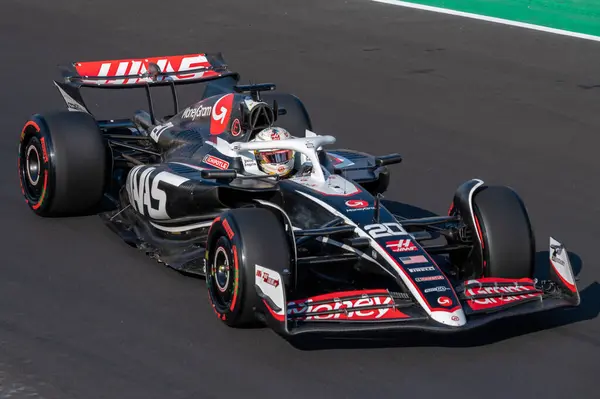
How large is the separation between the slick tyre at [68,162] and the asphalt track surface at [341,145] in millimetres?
272

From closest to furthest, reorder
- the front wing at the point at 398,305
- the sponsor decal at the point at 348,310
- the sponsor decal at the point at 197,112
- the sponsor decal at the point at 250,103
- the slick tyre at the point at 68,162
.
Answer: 1. the front wing at the point at 398,305
2. the sponsor decal at the point at 348,310
3. the sponsor decal at the point at 250,103
4. the slick tyre at the point at 68,162
5. the sponsor decal at the point at 197,112

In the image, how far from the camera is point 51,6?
20.6 meters

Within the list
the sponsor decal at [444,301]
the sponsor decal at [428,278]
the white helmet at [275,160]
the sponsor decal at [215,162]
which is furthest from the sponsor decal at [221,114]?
the sponsor decal at [444,301]

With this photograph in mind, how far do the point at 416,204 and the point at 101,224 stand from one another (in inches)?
130

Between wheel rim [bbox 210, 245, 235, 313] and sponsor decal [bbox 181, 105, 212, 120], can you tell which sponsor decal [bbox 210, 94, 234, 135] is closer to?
sponsor decal [bbox 181, 105, 212, 120]

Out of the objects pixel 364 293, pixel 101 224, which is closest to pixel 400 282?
pixel 364 293

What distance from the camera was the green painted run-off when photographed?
771 inches

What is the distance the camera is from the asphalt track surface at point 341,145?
771 centimetres

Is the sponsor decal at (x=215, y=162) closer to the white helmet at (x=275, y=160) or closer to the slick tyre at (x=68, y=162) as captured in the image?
the white helmet at (x=275, y=160)

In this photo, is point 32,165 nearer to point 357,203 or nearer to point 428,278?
point 357,203

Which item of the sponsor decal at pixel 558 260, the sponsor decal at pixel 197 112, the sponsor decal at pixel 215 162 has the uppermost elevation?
the sponsor decal at pixel 197 112

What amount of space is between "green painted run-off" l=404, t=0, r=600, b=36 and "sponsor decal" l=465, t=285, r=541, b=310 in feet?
38.9

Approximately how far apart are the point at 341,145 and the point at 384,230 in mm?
5499

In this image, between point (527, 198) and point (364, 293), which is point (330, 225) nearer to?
point (364, 293)
